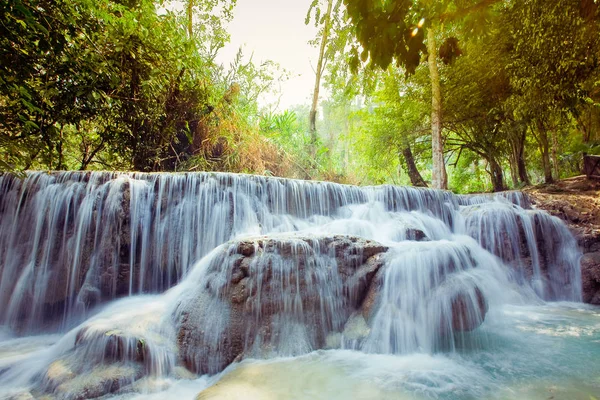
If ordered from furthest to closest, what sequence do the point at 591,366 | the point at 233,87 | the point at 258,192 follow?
the point at 233,87 < the point at 258,192 < the point at 591,366

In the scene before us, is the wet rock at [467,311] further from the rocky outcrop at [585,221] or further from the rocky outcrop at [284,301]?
the rocky outcrop at [585,221]

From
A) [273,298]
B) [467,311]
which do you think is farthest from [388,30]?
[467,311]

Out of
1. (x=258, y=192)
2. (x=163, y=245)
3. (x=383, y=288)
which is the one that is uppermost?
(x=258, y=192)

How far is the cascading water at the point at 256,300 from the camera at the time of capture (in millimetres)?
2992

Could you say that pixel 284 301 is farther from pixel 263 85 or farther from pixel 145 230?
pixel 263 85

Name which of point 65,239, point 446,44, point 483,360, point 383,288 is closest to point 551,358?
point 483,360

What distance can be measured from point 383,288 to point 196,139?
→ 7.62m

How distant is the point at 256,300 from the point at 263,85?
→ 44.0 ft

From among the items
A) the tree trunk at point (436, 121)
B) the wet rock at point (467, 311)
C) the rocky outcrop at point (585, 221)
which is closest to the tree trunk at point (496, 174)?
the tree trunk at point (436, 121)

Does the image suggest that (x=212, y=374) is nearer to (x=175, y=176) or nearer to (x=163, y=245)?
(x=163, y=245)

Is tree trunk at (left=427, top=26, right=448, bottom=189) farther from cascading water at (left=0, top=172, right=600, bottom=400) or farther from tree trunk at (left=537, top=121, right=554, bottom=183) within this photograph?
cascading water at (left=0, top=172, right=600, bottom=400)

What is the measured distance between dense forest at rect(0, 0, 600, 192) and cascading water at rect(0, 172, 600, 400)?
173cm

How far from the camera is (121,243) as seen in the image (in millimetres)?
5172

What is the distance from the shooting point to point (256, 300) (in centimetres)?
367
